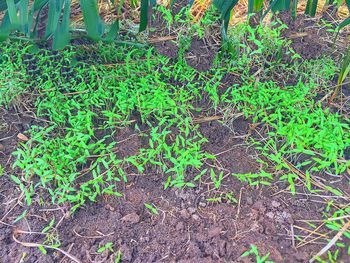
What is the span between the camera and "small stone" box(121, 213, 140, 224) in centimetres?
131

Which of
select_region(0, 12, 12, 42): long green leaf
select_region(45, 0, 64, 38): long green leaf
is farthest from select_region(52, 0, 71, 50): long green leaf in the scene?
select_region(0, 12, 12, 42): long green leaf

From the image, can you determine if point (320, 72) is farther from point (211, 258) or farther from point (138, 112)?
point (211, 258)

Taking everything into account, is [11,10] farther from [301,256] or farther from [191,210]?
[301,256]

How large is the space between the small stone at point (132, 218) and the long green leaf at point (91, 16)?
0.66 meters

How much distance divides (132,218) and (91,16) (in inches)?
28.8

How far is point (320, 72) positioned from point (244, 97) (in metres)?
0.38

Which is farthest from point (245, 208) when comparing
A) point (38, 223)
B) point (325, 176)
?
point (38, 223)

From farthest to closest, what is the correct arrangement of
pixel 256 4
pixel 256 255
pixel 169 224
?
pixel 256 4
pixel 169 224
pixel 256 255

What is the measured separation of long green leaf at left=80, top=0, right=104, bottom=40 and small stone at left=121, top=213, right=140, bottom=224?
658 millimetres

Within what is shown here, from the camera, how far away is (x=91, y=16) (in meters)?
1.51

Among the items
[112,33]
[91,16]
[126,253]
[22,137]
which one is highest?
[91,16]

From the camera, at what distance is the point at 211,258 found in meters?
1.22

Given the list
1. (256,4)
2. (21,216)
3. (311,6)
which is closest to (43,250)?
(21,216)

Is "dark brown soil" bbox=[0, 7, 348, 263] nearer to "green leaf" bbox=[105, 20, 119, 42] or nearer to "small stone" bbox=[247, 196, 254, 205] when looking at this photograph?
"small stone" bbox=[247, 196, 254, 205]
